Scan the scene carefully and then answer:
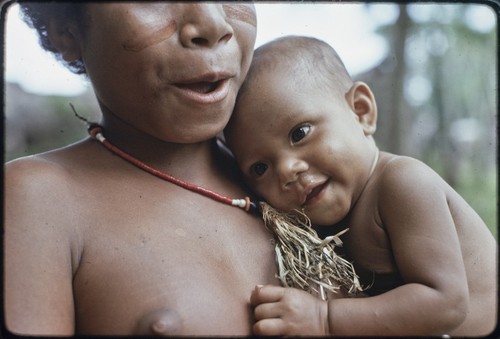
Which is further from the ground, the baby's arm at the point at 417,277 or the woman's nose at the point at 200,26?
the woman's nose at the point at 200,26

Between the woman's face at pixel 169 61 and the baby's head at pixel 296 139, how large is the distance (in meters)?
0.12

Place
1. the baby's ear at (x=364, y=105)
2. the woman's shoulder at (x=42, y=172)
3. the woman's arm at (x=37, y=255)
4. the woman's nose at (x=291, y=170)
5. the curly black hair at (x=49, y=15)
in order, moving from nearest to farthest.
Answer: the woman's arm at (x=37, y=255) < the woman's shoulder at (x=42, y=172) < the curly black hair at (x=49, y=15) < the woman's nose at (x=291, y=170) < the baby's ear at (x=364, y=105)

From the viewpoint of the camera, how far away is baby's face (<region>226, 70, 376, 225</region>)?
118 cm

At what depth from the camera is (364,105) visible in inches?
52.7

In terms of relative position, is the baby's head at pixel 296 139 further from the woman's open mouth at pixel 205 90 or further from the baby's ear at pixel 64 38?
the baby's ear at pixel 64 38

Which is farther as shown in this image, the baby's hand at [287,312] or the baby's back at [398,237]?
the baby's back at [398,237]

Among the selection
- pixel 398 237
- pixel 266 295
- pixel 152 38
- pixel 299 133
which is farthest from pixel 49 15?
pixel 398 237

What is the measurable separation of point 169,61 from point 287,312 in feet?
1.55

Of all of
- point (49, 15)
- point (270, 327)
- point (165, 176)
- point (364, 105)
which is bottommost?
point (270, 327)

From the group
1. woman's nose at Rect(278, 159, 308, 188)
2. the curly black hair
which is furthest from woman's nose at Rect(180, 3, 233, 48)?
woman's nose at Rect(278, 159, 308, 188)

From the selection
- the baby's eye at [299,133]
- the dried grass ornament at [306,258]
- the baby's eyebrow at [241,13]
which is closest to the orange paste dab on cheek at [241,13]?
the baby's eyebrow at [241,13]

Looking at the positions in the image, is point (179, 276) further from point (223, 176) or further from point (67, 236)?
point (223, 176)

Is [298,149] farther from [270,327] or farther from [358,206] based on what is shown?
[270,327]

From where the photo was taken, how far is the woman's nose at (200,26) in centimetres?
95
